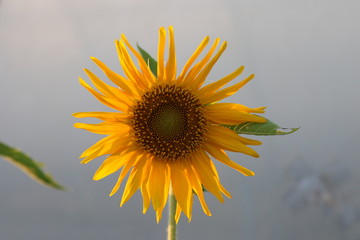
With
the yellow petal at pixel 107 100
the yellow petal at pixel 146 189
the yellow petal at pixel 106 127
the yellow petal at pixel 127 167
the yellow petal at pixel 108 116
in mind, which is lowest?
the yellow petal at pixel 146 189

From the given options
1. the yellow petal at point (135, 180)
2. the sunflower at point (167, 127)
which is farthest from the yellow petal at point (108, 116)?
the yellow petal at point (135, 180)

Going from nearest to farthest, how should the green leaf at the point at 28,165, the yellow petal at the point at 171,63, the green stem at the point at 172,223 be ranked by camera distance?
the green leaf at the point at 28,165 < the green stem at the point at 172,223 < the yellow petal at the point at 171,63

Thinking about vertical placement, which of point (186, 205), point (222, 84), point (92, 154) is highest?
point (222, 84)

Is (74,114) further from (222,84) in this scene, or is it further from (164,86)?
(222,84)

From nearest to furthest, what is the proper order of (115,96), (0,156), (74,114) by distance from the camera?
1. (0,156)
2. (74,114)
3. (115,96)

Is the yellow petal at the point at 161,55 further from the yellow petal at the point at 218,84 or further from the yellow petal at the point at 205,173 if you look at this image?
the yellow petal at the point at 205,173

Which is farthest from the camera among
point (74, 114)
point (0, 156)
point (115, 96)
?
point (115, 96)

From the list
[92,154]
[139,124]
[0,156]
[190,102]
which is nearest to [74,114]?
[92,154]
